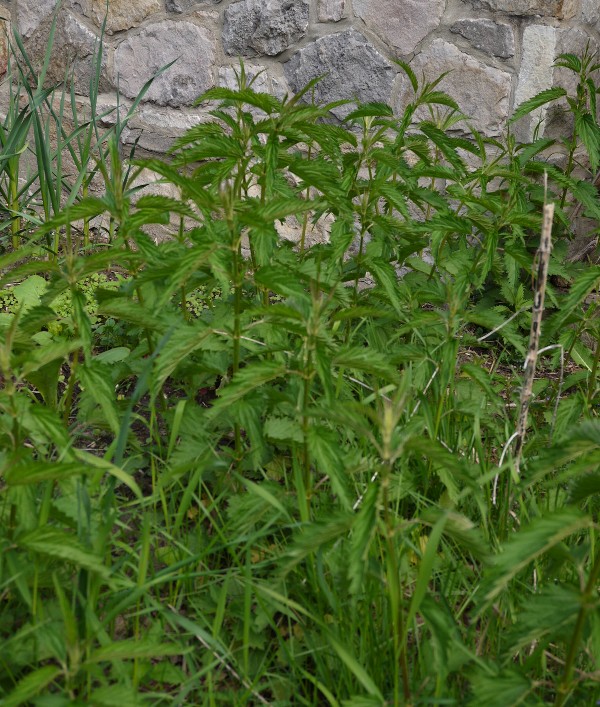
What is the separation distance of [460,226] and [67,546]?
4.53 feet

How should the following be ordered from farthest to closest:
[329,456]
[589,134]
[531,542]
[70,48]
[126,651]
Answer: [70,48]
[589,134]
[329,456]
[126,651]
[531,542]

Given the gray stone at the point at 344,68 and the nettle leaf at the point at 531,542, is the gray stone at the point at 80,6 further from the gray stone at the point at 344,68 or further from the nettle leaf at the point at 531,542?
the nettle leaf at the point at 531,542

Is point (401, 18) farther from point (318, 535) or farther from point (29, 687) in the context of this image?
point (29, 687)

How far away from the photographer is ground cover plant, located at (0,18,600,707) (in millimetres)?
1223

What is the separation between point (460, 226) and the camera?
7.14ft

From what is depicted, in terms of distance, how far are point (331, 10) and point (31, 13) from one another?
1.30 m

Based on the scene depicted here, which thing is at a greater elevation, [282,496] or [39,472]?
[39,472]

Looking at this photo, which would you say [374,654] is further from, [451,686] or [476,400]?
[476,400]

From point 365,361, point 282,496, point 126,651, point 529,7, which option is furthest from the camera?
point 529,7

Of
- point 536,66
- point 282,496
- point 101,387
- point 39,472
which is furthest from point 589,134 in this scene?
point 39,472

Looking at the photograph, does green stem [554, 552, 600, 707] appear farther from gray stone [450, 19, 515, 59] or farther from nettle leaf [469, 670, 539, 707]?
gray stone [450, 19, 515, 59]

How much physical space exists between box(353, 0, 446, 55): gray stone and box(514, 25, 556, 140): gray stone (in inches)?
14.8

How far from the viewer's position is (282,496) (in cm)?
161

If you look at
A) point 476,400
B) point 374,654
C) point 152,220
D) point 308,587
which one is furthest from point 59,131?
point 374,654
